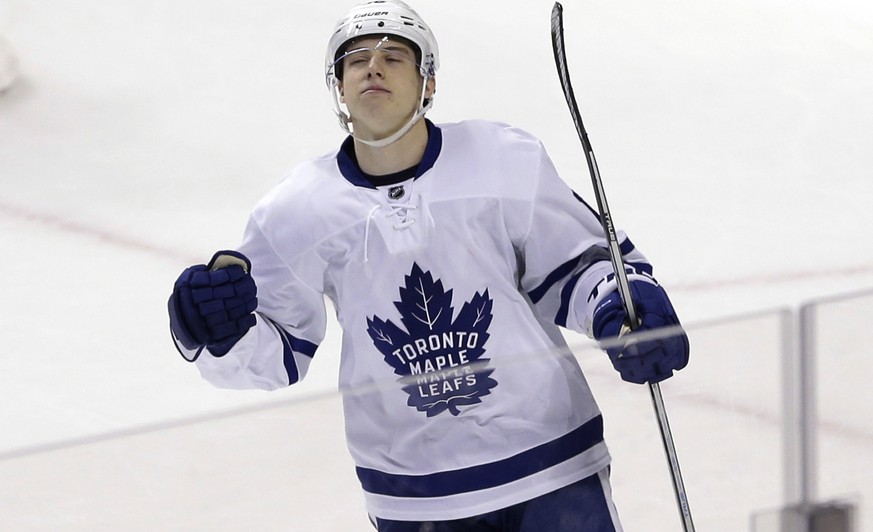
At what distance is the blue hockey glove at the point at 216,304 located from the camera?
1655 millimetres

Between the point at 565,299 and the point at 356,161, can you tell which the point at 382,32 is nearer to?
the point at 356,161

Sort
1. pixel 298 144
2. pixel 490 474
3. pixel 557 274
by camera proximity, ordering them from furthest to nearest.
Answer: pixel 298 144 → pixel 557 274 → pixel 490 474

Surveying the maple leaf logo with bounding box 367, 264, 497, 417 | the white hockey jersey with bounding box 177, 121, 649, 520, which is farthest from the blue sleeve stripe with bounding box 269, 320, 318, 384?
the maple leaf logo with bounding box 367, 264, 497, 417

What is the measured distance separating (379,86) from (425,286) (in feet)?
0.90

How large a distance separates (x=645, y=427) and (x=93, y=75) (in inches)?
153

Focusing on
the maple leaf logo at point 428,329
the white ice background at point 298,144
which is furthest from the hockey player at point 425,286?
the white ice background at point 298,144

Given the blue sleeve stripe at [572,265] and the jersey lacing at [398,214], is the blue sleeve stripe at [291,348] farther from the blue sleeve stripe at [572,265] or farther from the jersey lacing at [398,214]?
the blue sleeve stripe at [572,265]

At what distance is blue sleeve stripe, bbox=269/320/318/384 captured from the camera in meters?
1.78

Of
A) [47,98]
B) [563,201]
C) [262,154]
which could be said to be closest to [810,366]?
[563,201]

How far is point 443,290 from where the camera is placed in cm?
167

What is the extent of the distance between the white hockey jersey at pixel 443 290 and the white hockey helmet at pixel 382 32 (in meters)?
0.08

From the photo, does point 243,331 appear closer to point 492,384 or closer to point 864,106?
point 492,384

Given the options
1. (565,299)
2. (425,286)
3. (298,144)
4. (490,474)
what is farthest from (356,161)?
(298,144)

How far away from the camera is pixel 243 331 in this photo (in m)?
1.70
